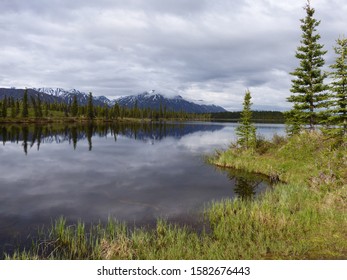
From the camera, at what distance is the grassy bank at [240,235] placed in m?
10.1

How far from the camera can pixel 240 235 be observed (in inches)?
476

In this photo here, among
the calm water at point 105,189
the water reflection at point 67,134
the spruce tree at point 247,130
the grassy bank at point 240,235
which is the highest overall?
the spruce tree at point 247,130

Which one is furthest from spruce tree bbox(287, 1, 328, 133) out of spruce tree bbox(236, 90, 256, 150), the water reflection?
the water reflection

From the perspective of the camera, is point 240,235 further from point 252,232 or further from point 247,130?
point 247,130

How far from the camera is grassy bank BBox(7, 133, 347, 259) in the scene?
1009 cm

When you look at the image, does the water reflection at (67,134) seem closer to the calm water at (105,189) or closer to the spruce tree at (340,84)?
the calm water at (105,189)

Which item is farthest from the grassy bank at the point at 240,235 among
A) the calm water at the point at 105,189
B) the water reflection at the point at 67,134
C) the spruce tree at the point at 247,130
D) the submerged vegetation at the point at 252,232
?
the water reflection at the point at 67,134

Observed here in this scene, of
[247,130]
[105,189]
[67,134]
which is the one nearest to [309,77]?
[247,130]

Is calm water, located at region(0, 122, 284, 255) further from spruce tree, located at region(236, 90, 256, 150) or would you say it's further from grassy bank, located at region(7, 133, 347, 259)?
spruce tree, located at region(236, 90, 256, 150)

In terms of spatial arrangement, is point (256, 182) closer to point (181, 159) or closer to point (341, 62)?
point (341, 62)

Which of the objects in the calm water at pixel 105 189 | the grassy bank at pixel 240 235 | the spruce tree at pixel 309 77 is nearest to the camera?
the grassy bank at pixel 240 235

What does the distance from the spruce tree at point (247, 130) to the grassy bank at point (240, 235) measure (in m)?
18.0

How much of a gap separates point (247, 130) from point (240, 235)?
28801mm

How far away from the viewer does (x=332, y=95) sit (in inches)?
985
